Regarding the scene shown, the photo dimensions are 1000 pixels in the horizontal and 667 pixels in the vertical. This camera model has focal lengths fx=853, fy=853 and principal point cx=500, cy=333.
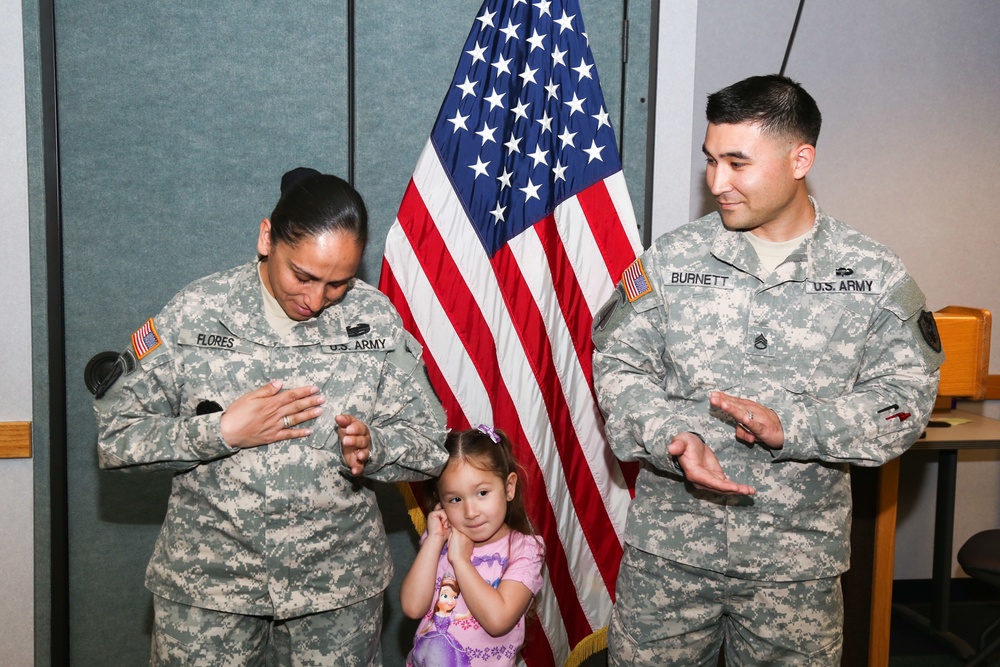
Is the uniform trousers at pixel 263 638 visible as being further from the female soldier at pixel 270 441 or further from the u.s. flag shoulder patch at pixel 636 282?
the u.s. flag shoulder patch at pixel 636 282

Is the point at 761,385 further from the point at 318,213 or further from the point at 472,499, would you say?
the point at 318,213

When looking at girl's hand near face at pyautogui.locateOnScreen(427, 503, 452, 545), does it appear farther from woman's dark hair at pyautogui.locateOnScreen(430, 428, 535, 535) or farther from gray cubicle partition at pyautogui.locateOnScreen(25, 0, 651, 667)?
gray cubicle partition at pyautogui.locateOnScreen(25, 0, 651, 667)

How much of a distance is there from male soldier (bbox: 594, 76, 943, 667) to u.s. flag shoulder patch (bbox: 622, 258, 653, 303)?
0.5 inches

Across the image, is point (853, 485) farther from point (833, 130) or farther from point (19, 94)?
point (19, 94)

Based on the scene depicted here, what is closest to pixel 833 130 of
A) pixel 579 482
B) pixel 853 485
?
pixel 853 485

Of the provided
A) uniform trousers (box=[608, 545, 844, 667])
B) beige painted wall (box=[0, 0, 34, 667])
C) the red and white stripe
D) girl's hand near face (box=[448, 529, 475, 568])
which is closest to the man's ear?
the red and white stripe

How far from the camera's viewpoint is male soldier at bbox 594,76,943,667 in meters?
1.92

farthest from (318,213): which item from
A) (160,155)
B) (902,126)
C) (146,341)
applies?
(902,126)

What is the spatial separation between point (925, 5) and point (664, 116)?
1.22 meters

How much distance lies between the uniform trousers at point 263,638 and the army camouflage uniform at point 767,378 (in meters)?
0.64

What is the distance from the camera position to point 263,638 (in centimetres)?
187

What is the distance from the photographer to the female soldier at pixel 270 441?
A: 1724mm

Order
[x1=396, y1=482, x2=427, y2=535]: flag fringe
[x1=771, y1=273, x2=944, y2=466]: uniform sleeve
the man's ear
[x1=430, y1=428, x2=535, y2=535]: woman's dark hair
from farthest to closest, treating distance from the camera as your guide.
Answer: [x1=396, y1=482, x2=427, y2=535]: flag fringe, [x1=430, y1=428, x2=535, y2=535]: woman's dark hair, the man's ear, [x1=771, y1=273, x2=944, y2=466]: uniform sleeve

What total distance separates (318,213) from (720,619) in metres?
1.31
